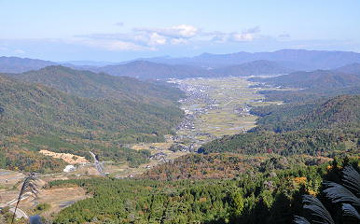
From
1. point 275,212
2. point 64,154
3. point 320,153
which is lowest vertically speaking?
point 64,154

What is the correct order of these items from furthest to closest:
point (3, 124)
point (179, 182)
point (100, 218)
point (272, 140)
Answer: point (3, 124)
point (272, 140)
point (179, 182)
point (100, 218)

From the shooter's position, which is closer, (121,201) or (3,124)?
(121,201)

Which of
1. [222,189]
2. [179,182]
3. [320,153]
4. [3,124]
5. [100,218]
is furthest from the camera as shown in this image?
[3,124]

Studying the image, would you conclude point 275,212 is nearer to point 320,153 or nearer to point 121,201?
point 121,201

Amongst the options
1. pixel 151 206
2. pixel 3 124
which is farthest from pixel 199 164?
pixel 3 124

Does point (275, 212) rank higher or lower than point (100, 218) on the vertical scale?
higher

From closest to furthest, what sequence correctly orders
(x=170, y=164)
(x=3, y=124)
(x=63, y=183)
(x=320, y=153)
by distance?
(x=63, y=183) < (x=320, y=153) < (x=170, y=164) < (x=3, y=124)

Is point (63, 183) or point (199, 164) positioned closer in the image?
point (63, 183)

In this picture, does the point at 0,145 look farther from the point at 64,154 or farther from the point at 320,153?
the point at 320,153

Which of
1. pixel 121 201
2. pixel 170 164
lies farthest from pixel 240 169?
pixel 121 201
